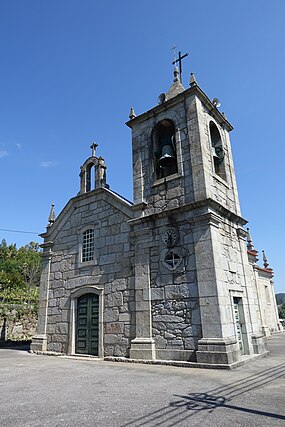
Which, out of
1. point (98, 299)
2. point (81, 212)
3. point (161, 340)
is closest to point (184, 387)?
point (161, 340)

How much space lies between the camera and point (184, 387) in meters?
5.30

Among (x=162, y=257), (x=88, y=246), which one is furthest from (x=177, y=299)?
(x=88, y=246)

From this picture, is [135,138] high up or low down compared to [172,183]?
up

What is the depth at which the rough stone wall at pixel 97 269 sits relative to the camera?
30.7ft

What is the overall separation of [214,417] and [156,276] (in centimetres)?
510

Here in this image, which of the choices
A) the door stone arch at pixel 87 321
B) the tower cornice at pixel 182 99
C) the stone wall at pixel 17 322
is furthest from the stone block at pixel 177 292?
the stone wall at pixel 17 322

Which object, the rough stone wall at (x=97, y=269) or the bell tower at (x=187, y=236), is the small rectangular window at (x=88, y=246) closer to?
the rough stone wall at (x=97, y=269)

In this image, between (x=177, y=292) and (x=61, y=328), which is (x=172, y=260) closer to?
(x=177, y=292)

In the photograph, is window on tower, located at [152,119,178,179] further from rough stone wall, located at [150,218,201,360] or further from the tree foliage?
the tree foliage

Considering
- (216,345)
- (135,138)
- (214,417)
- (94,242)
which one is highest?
(135,138)

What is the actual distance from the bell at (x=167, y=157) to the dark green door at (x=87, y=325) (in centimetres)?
501

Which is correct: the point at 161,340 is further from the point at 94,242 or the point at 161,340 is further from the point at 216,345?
the point at 94,242

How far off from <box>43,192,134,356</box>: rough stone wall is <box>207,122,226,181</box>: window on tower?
3689mm

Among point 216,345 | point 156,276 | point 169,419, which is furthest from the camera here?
point 156,276
